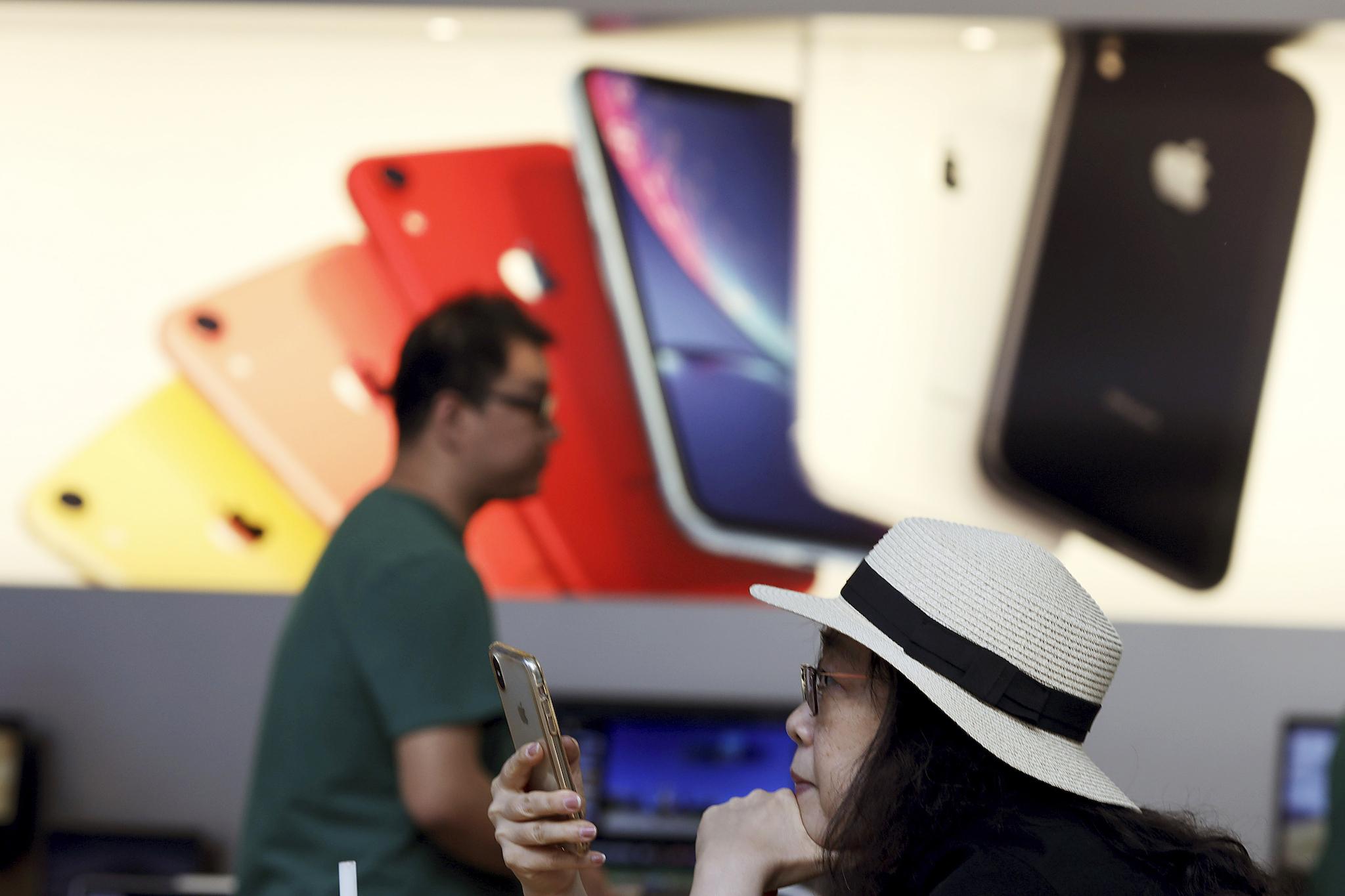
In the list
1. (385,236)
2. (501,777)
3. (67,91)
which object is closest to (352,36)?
(385,236)

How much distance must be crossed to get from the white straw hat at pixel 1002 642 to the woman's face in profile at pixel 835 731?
0.05m

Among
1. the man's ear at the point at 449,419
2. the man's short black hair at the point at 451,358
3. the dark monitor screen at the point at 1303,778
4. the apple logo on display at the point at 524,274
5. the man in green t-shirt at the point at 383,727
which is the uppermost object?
the apple logo on display at the point at 524,274

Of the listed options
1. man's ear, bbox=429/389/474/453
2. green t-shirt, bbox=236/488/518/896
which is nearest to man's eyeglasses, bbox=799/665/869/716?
green t-shirt, bbox=236/488/518/896

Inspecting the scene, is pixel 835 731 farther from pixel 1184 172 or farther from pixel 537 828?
pixel 1184 172

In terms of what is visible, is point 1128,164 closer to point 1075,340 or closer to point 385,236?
point 1075,340

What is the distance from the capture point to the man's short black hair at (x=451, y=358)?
2246 mm

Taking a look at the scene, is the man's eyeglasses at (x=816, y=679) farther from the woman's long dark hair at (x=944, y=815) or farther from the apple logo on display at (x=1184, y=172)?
the apple logo on display at (x=1184, y=172)

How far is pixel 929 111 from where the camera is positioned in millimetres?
3441

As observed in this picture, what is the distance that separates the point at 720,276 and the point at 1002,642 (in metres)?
2.32

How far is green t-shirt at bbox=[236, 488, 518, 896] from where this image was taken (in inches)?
73.4

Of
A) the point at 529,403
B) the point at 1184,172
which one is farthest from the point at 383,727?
the point at 1184,172

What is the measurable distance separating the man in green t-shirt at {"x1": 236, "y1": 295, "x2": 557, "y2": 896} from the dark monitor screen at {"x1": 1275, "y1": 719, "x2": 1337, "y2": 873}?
7.18ft

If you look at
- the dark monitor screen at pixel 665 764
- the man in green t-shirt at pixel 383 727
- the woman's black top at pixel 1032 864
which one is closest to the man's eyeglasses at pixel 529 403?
the man in green t-shirt at pixel 383 727

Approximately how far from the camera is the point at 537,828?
4.58ft
